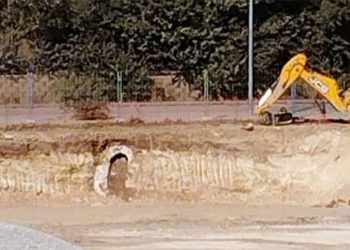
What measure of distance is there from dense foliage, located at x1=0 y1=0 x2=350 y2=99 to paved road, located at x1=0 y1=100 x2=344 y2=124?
4339mm

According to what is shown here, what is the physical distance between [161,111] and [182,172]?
915 cm

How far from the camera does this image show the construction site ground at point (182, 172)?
25266 millimetres

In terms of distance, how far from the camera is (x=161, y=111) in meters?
35.7

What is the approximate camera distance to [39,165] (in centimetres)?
2708

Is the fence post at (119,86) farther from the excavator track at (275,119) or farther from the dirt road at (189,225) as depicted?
the dirt road at (189,225)

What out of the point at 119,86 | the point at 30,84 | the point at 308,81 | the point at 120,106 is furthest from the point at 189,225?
the point at 30,84

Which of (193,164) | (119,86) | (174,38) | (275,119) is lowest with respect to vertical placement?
(193,164)

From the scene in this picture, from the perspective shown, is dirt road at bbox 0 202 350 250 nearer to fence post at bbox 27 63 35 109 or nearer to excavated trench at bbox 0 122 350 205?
excavated trench at bbox 0 122 350 205

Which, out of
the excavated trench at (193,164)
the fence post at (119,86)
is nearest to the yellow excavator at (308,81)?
the excavated trench at (193,164)

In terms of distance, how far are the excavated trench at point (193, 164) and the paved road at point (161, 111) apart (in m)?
4.83

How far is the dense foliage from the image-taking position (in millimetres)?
42219

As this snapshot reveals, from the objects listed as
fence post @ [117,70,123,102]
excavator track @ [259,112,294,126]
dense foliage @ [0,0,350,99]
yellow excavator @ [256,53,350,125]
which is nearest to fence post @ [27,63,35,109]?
dense foliage @ [0,0,350,99]

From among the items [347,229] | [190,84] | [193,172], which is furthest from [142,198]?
[190,84]

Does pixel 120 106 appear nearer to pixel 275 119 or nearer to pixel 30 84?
pixel 30 84
